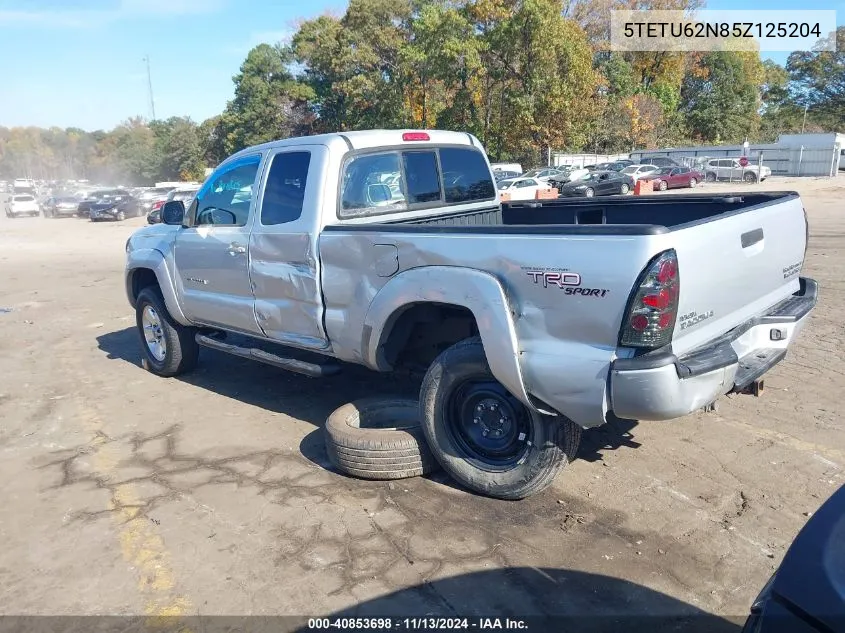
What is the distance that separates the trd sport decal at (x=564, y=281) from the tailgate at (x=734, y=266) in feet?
1.36

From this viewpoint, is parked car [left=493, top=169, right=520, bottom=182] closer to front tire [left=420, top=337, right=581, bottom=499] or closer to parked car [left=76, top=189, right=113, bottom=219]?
parked car [left=76, top=189, right=113, bottom=219]

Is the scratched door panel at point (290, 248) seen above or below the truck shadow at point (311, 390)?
above

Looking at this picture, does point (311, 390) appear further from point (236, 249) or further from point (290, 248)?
point (290, 248)

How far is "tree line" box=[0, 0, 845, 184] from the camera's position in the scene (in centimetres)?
3919

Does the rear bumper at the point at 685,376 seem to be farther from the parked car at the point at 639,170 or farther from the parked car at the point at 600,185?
the parked car at the point at 639,170

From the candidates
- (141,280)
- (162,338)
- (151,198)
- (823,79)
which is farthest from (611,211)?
(823,79)

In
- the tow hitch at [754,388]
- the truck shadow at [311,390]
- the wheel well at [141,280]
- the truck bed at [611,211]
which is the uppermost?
the truck bed at [611,211]

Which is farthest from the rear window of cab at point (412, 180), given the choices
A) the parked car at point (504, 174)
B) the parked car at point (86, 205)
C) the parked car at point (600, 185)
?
the parked car at point (86, 205)

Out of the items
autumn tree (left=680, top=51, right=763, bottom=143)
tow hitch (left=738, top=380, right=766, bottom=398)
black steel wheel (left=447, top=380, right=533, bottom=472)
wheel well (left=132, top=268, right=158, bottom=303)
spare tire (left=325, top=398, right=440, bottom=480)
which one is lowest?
spare tire (left=325, top=398, right=440, bottom=480)

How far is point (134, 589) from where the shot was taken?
10.9 ft

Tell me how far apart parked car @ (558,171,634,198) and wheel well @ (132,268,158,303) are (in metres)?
25.9

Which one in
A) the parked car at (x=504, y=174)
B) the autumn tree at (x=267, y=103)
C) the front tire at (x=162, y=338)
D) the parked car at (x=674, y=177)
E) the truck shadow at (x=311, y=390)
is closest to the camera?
the truck shadow at (x=311, y=390)

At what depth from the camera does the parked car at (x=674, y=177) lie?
3678cm

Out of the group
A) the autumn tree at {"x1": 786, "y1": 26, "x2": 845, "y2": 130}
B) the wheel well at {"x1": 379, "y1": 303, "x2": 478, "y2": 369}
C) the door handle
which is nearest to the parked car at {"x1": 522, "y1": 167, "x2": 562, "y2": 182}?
the door handle
